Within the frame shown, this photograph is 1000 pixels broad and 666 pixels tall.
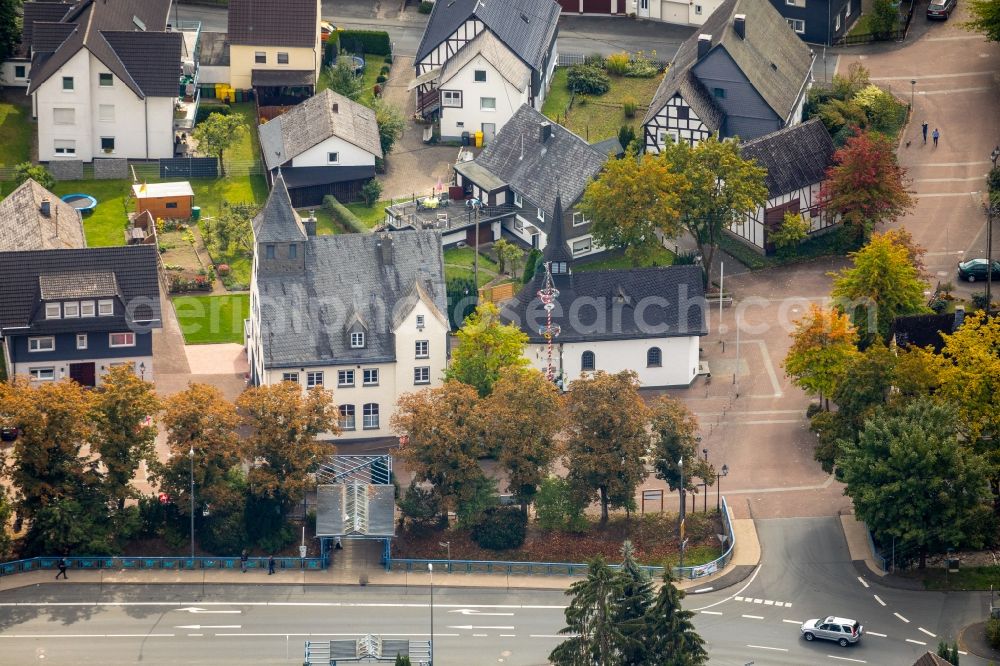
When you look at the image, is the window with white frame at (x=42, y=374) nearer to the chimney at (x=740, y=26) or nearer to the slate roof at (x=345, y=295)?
the slate roof at (x=345, y=295)

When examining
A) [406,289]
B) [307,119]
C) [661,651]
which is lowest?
[661,651]

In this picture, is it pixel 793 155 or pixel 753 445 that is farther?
pixel 793 155

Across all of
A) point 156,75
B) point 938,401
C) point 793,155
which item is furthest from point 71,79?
point 938,401

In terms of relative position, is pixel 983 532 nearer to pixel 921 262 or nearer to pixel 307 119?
pixel 921 262

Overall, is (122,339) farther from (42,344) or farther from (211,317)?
(211,317)

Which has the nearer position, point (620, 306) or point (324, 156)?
point (620, 306)

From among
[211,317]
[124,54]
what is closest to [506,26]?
[124,54]

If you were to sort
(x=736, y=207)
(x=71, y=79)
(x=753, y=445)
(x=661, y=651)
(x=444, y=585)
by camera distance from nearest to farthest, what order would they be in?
(x=661, y=651) → (x=444, y=585) → (x=753, y=445) → (x=736, y=207) → (x=71, y=79)
